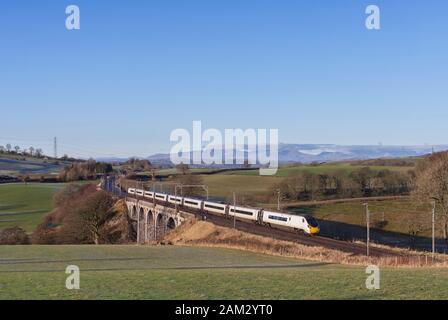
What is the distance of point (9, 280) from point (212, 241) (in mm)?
32907

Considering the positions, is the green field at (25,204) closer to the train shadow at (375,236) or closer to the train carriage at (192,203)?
the train carriage at (192,203)

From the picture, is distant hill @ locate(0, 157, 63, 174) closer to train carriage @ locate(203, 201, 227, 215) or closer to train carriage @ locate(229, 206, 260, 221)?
train carriage @ locate(203, 201, 227, 215)

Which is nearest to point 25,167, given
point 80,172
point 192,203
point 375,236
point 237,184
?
point 80,172

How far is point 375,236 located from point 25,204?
77218 mm

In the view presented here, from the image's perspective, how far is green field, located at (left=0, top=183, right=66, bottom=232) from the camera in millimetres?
95825

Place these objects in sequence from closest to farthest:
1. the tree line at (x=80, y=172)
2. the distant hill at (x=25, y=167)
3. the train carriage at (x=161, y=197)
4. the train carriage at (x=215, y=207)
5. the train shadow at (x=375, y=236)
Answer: the train shadow at (x=375, y=236)
the train carriage at (x=215, y=207)
the train carriage at (x=161, y=197)
the tree line at (x=80, y=172)
the distant hill at (x=25, y=167)

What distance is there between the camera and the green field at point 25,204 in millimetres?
95825

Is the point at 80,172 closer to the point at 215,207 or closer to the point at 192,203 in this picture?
the point at 192,203

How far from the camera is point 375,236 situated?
79.2 metres

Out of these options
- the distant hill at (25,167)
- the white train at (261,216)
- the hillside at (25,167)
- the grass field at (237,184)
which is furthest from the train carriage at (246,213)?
the distant hill at (25,167)

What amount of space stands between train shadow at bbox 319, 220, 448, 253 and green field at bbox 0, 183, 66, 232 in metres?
48.0

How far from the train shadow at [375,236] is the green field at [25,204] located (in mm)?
48028

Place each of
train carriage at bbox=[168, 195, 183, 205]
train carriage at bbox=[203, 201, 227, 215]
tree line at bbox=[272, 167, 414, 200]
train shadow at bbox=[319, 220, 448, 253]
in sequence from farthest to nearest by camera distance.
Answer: tree line at bbox=[272, 167, 414, 200]
train carriage at bbox=[168, 195, 183, 205]
train carriage at bbox=[203, 201, 227, 215]
train shadow at bbox=[319, 220, 448, 253]

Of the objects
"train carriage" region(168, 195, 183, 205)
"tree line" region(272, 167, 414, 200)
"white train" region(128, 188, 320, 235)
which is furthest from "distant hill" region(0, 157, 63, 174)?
"white train" region(128, 188, 320, 235)
